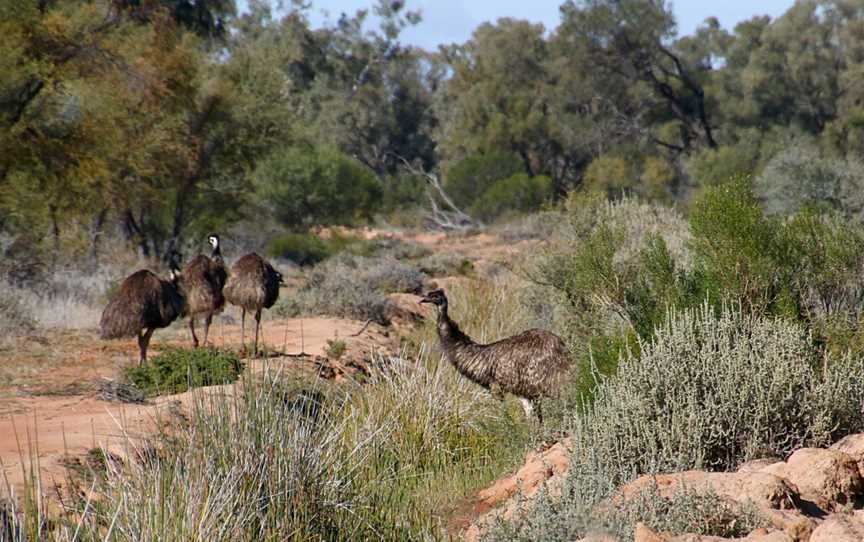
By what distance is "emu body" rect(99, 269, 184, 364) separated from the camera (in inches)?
507

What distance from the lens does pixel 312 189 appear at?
37.6m

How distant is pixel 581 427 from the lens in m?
7.15

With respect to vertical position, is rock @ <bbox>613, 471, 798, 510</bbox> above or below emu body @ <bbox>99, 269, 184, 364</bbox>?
below

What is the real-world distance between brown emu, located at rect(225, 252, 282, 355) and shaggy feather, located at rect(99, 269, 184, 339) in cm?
96

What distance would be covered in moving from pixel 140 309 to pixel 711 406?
24.5 feet

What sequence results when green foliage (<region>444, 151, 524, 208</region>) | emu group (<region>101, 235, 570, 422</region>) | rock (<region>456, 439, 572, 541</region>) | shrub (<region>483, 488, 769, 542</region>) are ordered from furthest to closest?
green foliage (<region>444, 151, 524, 208</region>) → emu group (<region>101, 235, 570, 422</region>) → rock (<region>456, 439, 572, 541</region>) → shrub (<region>483, 488, 769, 542</region>)

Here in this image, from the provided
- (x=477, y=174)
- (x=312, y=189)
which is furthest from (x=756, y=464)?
(x=477, y=174)

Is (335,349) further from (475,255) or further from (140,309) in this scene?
(475,255)

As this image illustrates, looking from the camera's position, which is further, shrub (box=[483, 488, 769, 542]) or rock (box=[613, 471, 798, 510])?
rock (box=[613, 471, 798, 510])

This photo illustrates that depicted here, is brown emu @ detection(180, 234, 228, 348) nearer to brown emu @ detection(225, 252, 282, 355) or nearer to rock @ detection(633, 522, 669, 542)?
brown emu @ detection(225, 252, 282, 355)

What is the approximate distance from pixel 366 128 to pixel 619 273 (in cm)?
4959

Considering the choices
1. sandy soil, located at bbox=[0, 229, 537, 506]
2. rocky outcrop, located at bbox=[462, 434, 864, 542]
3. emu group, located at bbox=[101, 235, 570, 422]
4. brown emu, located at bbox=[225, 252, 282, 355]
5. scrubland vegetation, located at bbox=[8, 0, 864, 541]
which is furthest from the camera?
brown emu, located at bbox=[225, 252, 282, 355]

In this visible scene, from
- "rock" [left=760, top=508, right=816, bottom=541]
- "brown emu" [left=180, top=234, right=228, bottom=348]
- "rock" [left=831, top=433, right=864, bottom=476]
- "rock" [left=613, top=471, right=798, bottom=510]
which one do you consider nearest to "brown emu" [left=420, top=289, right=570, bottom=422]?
"rock" [left=831, top=433, right=864, bottom=476]

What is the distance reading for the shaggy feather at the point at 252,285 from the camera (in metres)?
14.1
